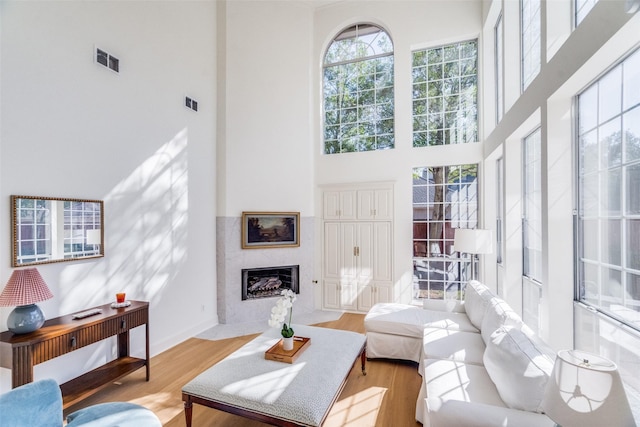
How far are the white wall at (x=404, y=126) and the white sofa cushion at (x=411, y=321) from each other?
146 cm

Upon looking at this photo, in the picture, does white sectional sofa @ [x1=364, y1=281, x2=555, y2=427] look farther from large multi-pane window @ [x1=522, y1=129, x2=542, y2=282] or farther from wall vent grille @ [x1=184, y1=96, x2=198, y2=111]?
wall vent grille @ [x1=184, y1=96, x2=198, y2=111]

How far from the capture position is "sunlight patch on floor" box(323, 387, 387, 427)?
8.02 ft

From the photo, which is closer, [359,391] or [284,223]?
[359,391]

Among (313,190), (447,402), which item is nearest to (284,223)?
(313,190)

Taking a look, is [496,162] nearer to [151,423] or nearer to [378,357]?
[378,357]

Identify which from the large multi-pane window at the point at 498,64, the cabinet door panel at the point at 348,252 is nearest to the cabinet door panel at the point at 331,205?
the cabinet door panel at the point at 348,252

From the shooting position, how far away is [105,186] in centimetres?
313

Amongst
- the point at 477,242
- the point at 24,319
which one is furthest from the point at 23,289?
the point at 477,242

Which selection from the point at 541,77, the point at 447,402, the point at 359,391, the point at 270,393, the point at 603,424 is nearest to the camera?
the point at 603,424

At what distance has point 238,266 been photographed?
488 cm

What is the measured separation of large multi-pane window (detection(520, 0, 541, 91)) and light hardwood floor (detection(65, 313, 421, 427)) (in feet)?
11.1

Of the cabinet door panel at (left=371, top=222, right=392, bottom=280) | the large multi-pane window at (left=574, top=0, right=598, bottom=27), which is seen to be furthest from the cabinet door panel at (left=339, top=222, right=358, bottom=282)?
the large multi-pane window at (left=574, top=0, right=598, bottom=27)

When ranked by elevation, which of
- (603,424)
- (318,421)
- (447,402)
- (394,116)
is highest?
(394,116)

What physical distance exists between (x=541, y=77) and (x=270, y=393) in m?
3.30
